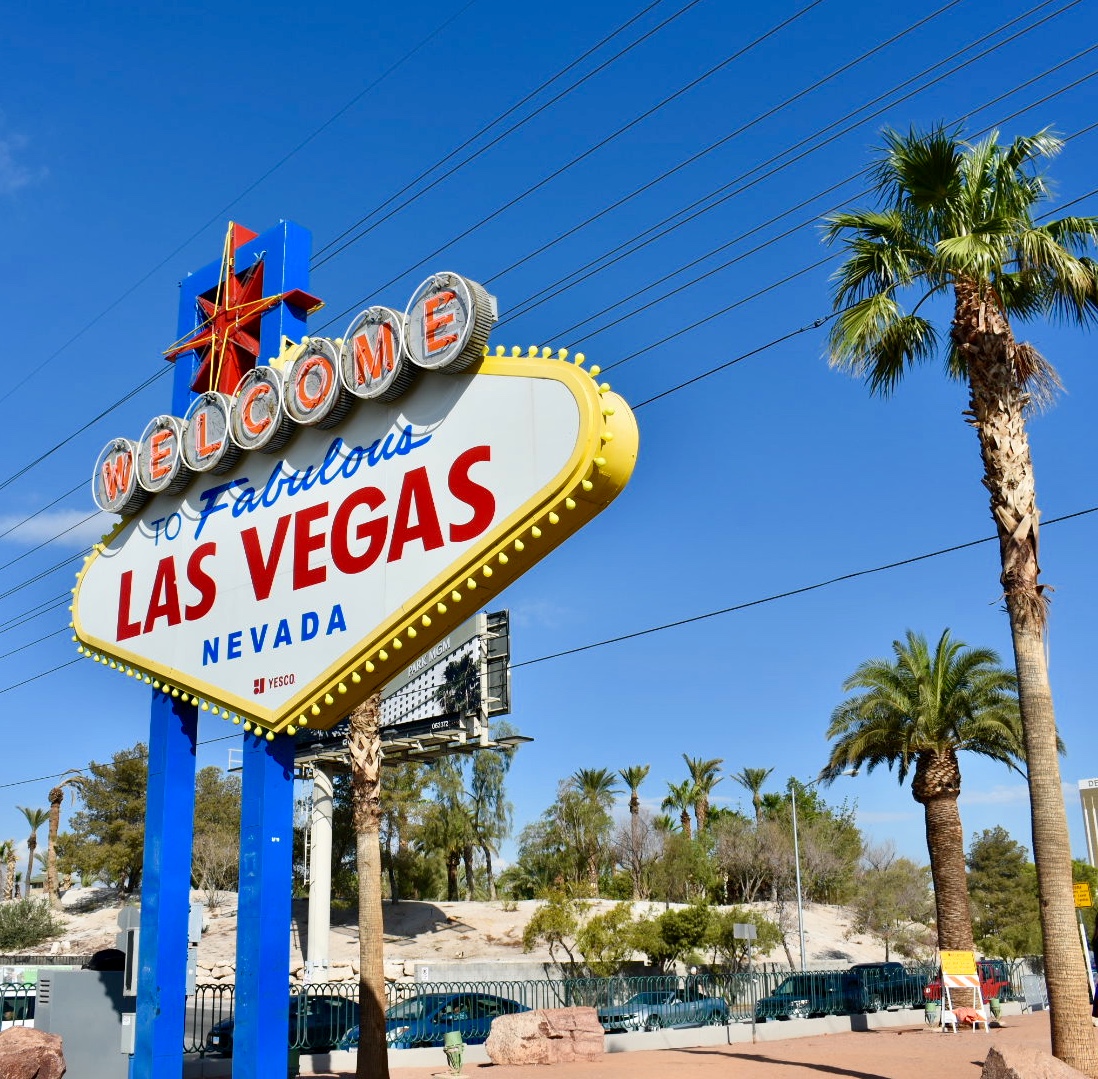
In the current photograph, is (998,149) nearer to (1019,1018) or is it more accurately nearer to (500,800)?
(1019,1018)

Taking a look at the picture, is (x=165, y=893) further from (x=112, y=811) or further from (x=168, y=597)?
(x=112, y=811)

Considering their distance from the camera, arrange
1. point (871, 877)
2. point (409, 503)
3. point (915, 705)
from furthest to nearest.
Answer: point (871, 877) < point (915, 705) < point (409, 503)

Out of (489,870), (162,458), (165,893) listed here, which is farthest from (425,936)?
(162,458)

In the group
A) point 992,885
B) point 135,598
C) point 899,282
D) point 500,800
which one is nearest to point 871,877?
point 500,800

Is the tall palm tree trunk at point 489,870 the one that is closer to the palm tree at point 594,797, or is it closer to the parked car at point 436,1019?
the palm tree at point 594,797

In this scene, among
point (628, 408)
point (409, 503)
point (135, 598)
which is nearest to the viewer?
point (628, 408)

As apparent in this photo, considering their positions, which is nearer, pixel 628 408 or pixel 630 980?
pixel 628 408

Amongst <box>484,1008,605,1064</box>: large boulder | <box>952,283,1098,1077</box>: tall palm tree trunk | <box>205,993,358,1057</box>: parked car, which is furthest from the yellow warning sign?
<box>205,993,358,1057</box>: parked car

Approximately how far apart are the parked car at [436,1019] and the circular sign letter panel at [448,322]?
655 inches

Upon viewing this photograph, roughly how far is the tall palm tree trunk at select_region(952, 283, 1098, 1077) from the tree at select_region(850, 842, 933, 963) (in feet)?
131

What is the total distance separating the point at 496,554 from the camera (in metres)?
10.5

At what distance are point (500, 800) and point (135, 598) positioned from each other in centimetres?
5680

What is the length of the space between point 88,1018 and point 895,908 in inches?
1818

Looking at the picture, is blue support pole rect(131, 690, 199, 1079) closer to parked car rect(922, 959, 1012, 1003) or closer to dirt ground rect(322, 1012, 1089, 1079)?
dirt ground rect(322, 1012, 1089, 1079)
